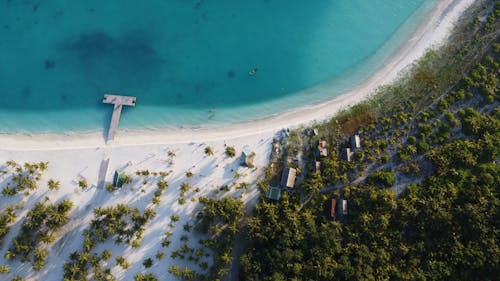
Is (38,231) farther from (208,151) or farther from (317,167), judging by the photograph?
(317,167)

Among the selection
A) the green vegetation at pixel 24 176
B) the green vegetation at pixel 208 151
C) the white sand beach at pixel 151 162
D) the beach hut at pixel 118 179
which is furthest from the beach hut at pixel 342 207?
the green vegetation at pixel 24 176

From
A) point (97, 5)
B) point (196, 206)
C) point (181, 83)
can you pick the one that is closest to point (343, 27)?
point (181, 83)

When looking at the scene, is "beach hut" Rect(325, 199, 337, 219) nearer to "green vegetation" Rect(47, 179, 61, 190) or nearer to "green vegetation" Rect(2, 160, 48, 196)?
"green vegetation" Rect(47, 179, 61, 190)

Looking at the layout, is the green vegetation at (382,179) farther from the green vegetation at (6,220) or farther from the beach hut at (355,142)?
the green vegetation at (6,220)

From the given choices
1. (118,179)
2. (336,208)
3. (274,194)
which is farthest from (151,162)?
(336,208)

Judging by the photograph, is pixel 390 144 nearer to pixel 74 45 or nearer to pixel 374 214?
pixel 374 214
